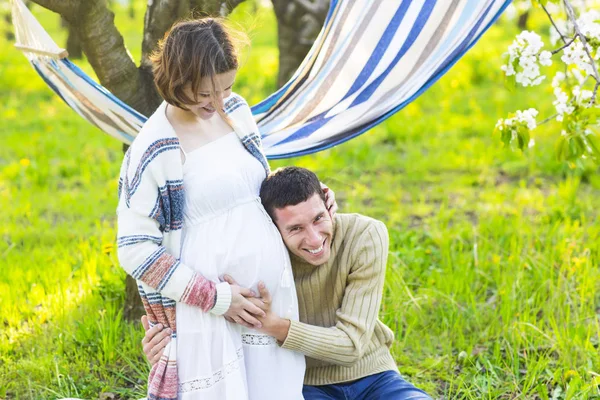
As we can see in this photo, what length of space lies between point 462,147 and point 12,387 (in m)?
3.87

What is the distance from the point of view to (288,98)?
273 cm

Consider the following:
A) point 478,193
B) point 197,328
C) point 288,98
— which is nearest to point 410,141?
point 478,193

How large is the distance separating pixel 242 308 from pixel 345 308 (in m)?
0.33

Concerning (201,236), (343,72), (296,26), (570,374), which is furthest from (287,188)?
(296,26)

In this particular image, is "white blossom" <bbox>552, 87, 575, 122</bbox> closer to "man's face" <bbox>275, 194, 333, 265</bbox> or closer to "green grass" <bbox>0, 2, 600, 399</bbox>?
"green grass" <bbox>0, 2, 600, 399</bbox>

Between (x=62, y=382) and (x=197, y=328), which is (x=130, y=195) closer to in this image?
(x=197, y=328)

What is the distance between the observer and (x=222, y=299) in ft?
6.31

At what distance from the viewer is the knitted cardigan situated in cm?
190

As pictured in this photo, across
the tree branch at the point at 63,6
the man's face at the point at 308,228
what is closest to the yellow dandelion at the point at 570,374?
the man's face at the point at 308,228

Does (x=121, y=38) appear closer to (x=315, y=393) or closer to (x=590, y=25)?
(x=315, y=393)

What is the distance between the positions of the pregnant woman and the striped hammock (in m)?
0.62

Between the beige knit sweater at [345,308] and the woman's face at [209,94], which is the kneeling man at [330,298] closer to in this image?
the beige knit sweater at [345,308]

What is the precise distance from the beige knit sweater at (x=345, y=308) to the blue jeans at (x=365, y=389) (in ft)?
0.07

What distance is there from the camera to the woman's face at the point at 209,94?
1925mm
